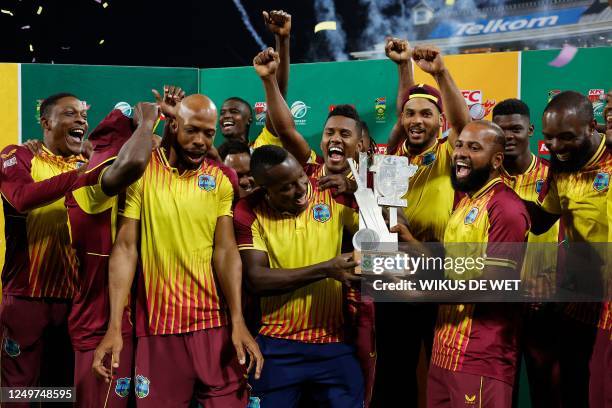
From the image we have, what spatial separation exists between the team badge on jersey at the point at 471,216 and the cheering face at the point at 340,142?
0.80 metres

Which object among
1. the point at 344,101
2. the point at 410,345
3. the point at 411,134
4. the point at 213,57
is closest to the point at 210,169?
the point at 411,134

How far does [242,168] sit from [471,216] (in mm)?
1751

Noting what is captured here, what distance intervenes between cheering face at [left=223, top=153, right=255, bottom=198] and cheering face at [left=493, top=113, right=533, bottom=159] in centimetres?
157

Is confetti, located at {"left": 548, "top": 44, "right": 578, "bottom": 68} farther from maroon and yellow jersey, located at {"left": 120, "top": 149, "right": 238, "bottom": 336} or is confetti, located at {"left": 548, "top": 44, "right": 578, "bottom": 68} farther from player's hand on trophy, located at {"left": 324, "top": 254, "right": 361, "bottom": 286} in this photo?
maroon and yellow jersey, located at {"left": 120, "top": 149, "right": 238, "bottom": 336}

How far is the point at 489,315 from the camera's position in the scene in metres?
3.35

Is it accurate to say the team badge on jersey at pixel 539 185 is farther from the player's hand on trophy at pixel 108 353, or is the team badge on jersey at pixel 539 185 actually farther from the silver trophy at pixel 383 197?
the player's hand on trophy at pixel 108 353

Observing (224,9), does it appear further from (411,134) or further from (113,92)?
(411,134)

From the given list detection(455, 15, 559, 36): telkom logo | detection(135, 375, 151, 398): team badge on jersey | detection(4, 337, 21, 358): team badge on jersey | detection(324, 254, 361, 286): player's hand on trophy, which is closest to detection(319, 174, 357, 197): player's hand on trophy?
detection(324, 254, 361, 286): player's hand on trophy

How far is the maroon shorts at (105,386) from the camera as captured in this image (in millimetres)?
3646

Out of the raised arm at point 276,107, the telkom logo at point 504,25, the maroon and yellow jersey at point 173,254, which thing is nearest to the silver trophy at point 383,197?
the maroon and yellow jersey at point 173,254

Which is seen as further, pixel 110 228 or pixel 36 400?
pixel 36 400

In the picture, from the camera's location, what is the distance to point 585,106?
3.72 m

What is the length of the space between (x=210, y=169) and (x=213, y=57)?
5.36 metres

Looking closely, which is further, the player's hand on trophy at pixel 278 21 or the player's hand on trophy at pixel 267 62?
the player's hand on trophy at pixel 278 21
